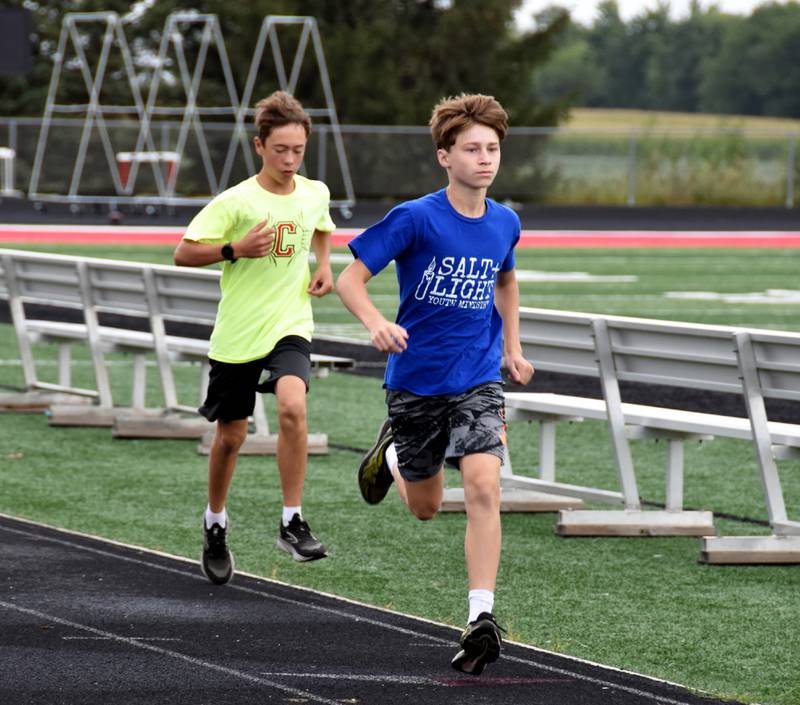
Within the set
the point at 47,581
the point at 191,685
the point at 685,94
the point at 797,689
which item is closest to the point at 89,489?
the point at 47,581

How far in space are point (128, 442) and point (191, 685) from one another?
5.66 m

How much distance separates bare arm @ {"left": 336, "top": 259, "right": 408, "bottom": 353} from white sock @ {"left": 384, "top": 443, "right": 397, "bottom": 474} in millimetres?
990

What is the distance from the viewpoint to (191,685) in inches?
216

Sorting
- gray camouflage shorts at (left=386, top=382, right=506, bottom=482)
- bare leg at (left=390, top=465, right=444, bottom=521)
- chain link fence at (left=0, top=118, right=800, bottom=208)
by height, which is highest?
chain link fence at (left=0, top=118, right=800, bottom=208)

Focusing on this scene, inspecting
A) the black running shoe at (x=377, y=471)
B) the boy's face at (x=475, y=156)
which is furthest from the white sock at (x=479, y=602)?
the black running shoe at (x=377, y=471)

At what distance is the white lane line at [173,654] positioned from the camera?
5445mm

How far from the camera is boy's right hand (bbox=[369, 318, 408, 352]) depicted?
555 cm

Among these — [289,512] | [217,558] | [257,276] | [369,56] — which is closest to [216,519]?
[217,558]

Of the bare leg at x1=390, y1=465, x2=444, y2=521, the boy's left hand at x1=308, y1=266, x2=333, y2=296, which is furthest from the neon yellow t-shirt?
the bare leg at x1=390, y1=465, x2=444, y2=521

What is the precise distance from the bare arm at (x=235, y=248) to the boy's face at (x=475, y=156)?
4.36ft

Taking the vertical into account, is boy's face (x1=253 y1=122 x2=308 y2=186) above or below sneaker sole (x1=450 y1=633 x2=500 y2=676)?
above

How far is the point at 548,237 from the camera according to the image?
35.4m

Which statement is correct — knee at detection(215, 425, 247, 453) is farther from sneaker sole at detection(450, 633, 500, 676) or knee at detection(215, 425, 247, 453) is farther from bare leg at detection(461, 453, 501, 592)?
sneaker sole at detection(450, 633, 500, 676)

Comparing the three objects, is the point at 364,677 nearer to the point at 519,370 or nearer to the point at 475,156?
the point at 519,370
